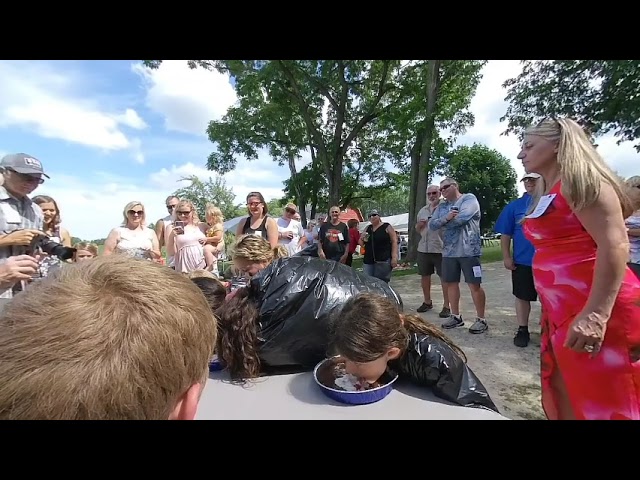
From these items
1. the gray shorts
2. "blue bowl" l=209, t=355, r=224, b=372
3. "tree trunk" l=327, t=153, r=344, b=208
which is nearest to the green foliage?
"tree trunk" l=327, t=153, r=344, b=208

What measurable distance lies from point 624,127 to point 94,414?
1369cm

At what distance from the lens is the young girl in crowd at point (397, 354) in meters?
1.40

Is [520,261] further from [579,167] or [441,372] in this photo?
[441,372]

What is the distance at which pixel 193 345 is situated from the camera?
27.2 inches

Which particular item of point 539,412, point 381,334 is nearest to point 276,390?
point 381,334

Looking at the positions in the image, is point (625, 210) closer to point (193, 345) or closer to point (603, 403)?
point (603, 403)

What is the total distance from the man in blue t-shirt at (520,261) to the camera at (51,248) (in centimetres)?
398

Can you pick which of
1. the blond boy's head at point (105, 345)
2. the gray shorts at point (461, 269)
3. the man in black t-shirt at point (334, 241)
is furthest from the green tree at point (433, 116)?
the blond boy's head at point (105, 345)

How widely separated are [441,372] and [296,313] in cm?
71

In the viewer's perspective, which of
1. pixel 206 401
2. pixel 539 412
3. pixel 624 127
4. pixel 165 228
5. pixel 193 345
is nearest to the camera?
pixel 193 345

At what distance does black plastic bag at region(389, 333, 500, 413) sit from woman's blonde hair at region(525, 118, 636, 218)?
0.76m

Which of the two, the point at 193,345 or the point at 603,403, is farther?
the point at 603,403

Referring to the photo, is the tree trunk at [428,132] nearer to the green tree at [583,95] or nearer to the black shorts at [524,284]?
the green tree at [583,95]

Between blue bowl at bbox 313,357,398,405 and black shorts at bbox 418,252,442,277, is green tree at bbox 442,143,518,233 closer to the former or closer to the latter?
black shorts at bbox 418,252,442,277
